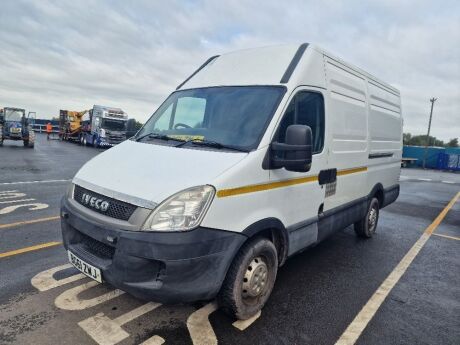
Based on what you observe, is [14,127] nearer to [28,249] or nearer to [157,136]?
[28,249]

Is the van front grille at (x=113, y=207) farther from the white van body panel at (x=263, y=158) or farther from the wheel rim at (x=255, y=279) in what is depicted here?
the wheel rim at (x=255, y=279)

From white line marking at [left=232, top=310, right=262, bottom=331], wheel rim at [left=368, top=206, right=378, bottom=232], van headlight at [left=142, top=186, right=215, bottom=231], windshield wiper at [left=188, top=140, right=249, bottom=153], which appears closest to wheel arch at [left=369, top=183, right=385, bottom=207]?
wheel rim at [left=368, top=206, right=378, bottom=232]

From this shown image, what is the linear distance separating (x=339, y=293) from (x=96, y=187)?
2904 millimetres

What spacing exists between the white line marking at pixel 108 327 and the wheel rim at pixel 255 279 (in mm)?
857

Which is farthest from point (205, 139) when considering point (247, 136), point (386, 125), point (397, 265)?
point (386, 125)

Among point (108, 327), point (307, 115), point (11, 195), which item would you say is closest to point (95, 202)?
point (108, 327)

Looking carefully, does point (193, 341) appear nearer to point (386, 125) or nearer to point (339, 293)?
point (339, 293)

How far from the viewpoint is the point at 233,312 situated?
3.03 meters

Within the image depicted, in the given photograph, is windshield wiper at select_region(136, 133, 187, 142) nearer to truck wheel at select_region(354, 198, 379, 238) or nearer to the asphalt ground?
the asphalt ground

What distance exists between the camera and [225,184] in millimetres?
2691

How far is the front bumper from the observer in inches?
99.0

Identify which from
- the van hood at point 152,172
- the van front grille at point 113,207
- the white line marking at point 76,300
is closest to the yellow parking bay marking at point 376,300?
the van hood at point 152,172

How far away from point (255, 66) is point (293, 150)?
52.0 inches

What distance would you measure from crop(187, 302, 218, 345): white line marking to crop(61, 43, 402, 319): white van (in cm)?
25
